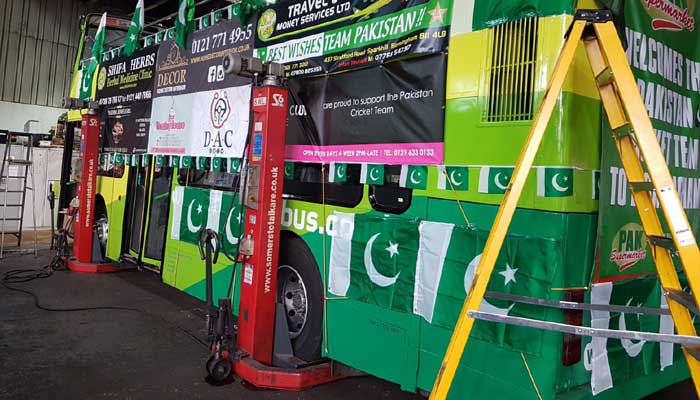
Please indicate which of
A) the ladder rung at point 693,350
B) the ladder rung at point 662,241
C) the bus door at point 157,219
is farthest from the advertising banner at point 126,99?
the ladder rung at point 693,350

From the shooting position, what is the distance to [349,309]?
340cm

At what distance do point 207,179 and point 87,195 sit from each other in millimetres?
2934

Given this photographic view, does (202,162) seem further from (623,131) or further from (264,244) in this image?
(623,131)

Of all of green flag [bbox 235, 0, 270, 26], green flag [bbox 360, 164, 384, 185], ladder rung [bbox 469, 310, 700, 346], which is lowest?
ladder rung [bbox 469, 310, 700, 346]

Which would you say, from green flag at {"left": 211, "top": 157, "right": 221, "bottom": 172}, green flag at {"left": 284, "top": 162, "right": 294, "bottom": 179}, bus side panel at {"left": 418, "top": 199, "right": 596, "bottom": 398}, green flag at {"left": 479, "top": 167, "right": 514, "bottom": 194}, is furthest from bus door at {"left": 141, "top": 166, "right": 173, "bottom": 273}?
green flag at {"left": 479, "top": 167, "right": 514, "bottom": 194}

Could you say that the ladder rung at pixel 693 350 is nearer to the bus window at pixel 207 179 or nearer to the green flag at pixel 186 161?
the bus window at pixel 207 179

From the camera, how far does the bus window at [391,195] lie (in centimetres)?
307

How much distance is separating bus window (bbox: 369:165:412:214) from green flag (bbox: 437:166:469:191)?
248 millimetres

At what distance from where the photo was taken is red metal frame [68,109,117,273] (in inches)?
273

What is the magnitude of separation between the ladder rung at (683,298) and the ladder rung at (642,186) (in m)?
0.40

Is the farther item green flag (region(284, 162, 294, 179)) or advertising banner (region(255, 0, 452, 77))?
green flag (region(284, 162, 294, 179))

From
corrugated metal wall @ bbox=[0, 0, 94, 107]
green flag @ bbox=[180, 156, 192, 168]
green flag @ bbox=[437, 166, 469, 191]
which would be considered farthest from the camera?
corrugated metal wall @ bbox=[0, 0, 94, 107]

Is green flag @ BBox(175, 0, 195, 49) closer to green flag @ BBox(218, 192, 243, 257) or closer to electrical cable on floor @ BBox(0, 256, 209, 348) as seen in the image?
green flag @ BBox(218, 192, 243, 257)

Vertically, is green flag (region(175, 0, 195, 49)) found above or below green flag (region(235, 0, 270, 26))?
above
